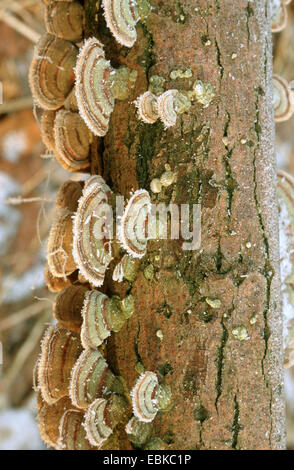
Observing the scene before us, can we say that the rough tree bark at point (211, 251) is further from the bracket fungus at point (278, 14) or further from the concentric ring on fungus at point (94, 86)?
the bracket fungus at point (278, 14)

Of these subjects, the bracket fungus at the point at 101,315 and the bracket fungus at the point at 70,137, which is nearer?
the bracket fungus at the point at 101,315

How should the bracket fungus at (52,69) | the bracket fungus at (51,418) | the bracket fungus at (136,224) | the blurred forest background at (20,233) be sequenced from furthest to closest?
the blurred forest background at (20,233) → the bracket fungus at (52,69) → the bracket fungus at (51,418) → the bracket fungus at (136,224)

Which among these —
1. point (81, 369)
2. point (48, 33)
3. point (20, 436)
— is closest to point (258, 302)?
point (81, 369)

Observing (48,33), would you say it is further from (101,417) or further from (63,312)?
(101,417)

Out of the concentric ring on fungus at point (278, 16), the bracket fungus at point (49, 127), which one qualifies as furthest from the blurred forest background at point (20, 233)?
the concentric ring on fungus at point (278, 16)

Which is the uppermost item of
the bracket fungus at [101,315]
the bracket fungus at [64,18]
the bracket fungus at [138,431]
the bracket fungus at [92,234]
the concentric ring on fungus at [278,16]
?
the concentric ring on fungus at [278,16]

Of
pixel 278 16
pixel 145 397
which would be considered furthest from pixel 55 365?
pixel 278 16
